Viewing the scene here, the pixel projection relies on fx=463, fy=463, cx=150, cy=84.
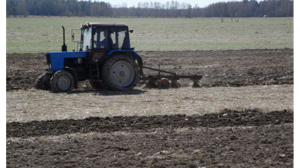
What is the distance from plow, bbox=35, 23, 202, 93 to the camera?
14.9 m

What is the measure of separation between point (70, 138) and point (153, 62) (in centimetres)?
1578

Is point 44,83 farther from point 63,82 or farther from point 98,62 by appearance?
point 98,62

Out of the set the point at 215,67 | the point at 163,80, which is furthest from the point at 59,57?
the point at 215,67

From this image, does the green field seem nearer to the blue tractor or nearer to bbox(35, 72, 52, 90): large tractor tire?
bbox(35, 72, 52, 90): large tractor tire

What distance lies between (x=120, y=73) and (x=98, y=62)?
86 cm

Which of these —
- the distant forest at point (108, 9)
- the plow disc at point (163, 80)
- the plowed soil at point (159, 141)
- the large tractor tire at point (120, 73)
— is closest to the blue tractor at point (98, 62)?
the large tractor tire at point (120, 73)

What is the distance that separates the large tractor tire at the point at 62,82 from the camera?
47.7ft

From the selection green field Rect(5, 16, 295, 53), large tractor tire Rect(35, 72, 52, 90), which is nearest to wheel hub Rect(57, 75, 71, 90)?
large tractor tire Rect(35, 72, 52, 90)

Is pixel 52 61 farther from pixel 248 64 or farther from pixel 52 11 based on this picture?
pixel 52 11

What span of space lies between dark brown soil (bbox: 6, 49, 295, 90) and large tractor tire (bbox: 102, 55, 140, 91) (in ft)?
8.87

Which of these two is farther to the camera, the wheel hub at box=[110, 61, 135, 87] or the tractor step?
the wheel hub at box=[110, 61, 135, 87]

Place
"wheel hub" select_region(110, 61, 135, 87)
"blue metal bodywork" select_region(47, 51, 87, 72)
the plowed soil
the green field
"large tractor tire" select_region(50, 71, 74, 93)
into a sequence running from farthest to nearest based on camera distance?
the green field < "wheel hub" select_region(110, 61, 135, 87) < "blue metal bodywork" select_region(47, 51, 87, 72) < "large tractor tire" select_region(50, 71, 74, 93) < the plowed soil

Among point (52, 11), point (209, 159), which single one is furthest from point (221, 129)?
point (52, 11)

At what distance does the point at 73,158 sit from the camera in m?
7.35
